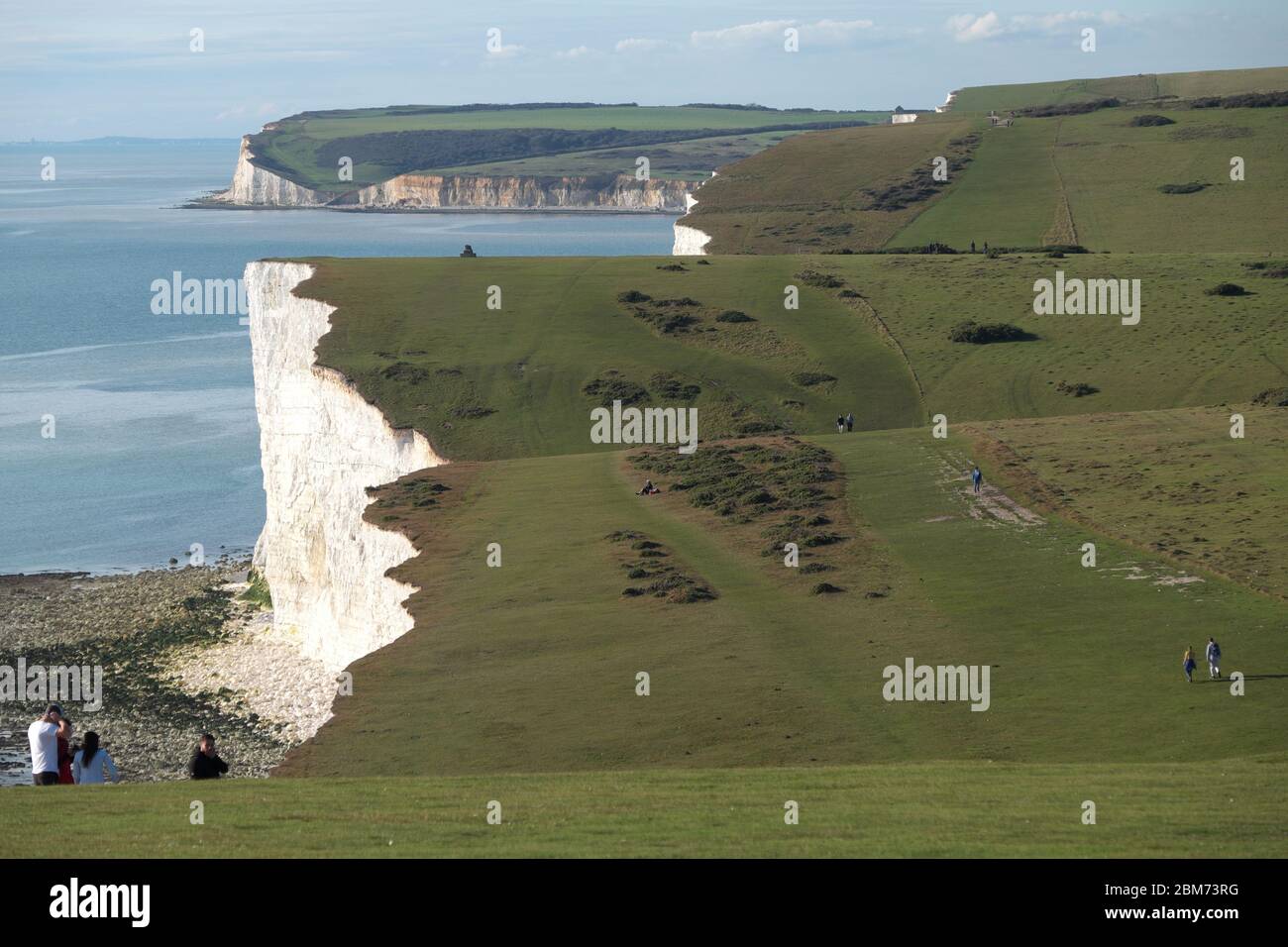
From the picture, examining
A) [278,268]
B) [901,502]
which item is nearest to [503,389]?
[278,268]

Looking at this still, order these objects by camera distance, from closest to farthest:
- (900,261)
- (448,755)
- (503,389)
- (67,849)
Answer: (67,849), (448,755), (503,389), (900,261)

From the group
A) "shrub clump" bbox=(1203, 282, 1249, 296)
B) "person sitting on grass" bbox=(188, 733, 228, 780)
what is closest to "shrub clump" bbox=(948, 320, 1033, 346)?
"shrub clump" bbox=(1203, 282, 1249, 296)

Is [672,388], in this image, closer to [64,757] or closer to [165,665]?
[165,665]

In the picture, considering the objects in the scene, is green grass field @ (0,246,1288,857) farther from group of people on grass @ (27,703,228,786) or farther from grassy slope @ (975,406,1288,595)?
group of people on grass @ (27,703,228,786)

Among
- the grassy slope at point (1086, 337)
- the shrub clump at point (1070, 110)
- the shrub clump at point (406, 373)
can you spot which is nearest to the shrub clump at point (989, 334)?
the grassy slope at point (1086, 337)

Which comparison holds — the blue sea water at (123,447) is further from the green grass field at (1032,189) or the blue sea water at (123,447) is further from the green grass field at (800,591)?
the green grass field at (1032,189)

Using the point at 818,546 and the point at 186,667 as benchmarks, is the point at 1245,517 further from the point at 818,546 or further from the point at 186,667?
the point at 186,667
